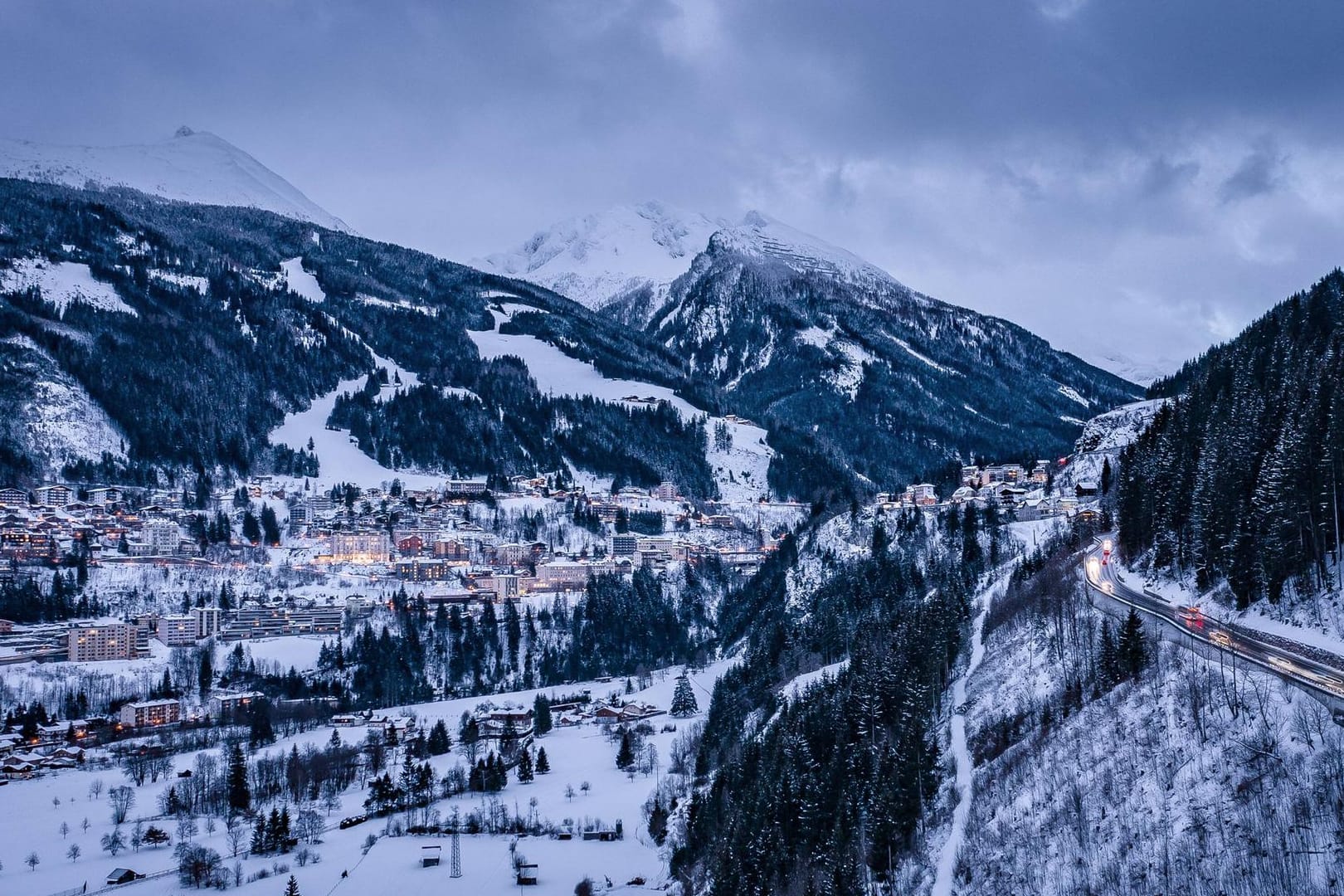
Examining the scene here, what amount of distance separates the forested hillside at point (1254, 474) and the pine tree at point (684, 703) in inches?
1861

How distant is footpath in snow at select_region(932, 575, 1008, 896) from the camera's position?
37.0 metres

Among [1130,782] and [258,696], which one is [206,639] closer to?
[258,696]

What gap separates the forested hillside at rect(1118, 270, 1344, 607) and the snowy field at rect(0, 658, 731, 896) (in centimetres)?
3871

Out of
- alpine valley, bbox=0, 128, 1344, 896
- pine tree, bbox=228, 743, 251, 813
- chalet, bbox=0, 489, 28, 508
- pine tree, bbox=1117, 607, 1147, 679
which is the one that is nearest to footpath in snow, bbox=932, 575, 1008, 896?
alpine valley, bbox=0, 128, 1344, 896

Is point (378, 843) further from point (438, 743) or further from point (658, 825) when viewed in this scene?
point (438, 743)

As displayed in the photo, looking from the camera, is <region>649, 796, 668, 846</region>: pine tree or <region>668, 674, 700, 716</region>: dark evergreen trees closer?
<region>649, 796, 668, 846</region>: pine tree

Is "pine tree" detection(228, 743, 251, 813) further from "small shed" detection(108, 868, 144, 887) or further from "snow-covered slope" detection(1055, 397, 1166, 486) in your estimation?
"snow-covered slope" detection(1055, 397, 1166, 486)

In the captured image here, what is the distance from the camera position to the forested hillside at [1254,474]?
46312 millimetres

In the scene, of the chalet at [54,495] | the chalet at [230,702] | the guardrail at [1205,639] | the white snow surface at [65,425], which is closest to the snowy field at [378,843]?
the chalet at [230,702]

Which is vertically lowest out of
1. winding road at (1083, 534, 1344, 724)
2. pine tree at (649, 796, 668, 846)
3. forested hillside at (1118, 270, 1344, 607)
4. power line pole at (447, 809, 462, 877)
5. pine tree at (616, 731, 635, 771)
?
power line pole at (447, 809, 462, 877)

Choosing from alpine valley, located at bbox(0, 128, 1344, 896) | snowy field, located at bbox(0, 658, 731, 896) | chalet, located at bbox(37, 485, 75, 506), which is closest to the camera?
alpine valley, located at bbox(0, 128, 1344, 896)

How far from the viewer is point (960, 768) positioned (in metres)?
46.3

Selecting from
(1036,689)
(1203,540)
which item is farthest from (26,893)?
(1203,540)

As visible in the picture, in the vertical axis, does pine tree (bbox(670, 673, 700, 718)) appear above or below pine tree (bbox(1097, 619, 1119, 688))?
below
